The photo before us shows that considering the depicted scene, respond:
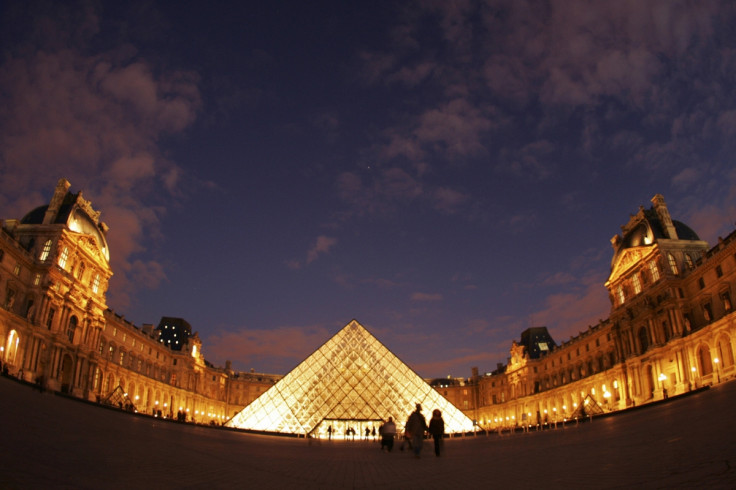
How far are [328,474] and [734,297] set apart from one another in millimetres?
28285

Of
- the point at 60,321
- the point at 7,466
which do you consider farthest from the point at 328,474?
the point at 60,321

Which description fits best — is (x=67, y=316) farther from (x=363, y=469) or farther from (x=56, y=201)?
(x=363, y=469)

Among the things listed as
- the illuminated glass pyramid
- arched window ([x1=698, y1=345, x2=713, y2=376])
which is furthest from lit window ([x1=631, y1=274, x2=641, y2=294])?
the illuminated glass pyramid

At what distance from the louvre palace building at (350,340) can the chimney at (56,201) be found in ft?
0.33

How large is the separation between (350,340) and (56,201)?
23.1 metres

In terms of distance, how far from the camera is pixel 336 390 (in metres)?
29.8

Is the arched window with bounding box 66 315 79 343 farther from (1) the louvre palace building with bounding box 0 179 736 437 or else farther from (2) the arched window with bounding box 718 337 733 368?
(2) the arched window with bounding box 718 337 733 368

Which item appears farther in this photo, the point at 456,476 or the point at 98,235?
the point at 98,235

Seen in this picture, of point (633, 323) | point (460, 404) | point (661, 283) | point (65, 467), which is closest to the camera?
point (65, 467)

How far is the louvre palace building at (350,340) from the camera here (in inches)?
1080

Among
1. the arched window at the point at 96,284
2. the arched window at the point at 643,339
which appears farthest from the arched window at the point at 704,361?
the arched window at the point at 96,284

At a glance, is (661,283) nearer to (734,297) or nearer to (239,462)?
(734,297)

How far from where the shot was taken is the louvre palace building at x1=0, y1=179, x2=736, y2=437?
1080 inches

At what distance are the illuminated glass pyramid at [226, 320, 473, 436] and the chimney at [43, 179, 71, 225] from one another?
18676mm
